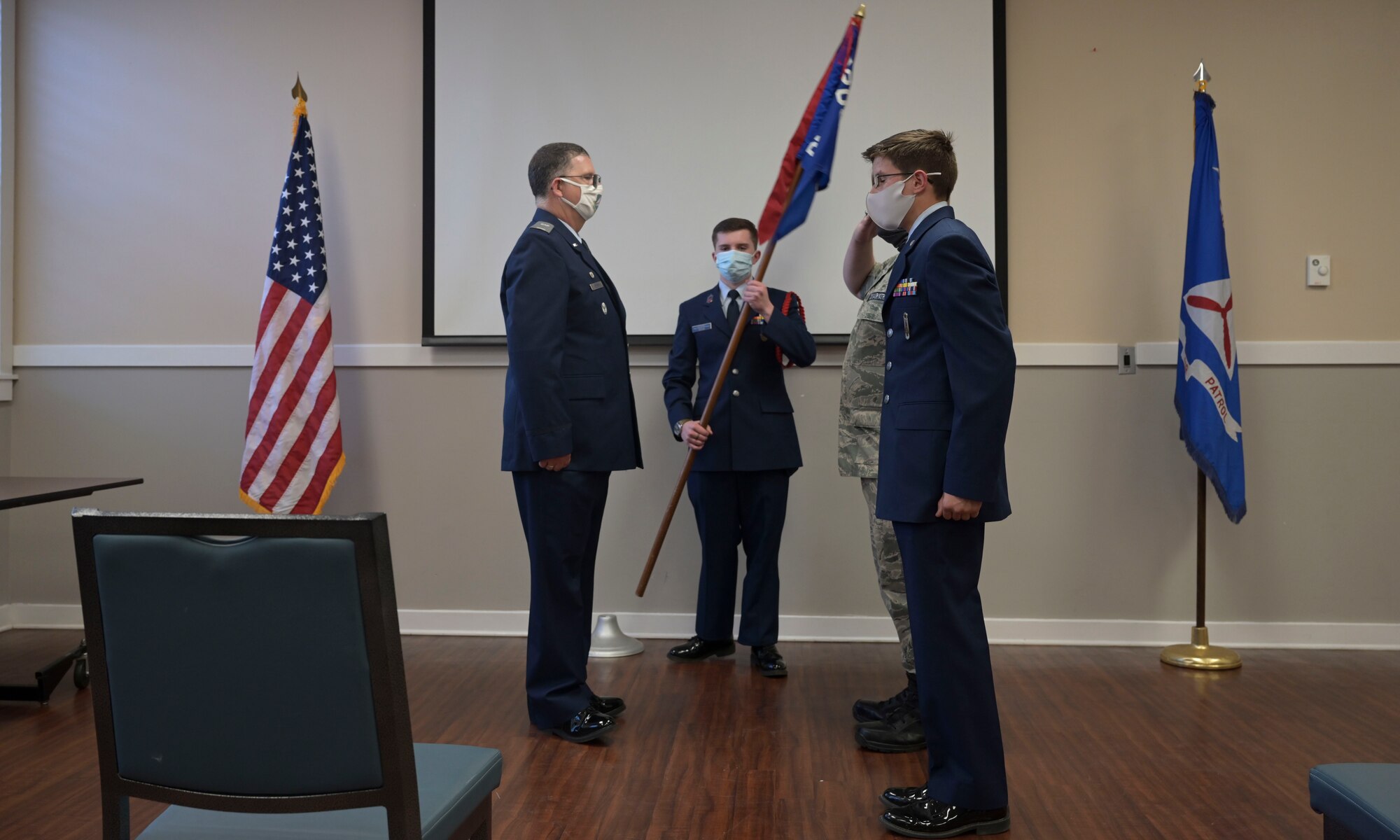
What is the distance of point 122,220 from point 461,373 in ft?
4.99

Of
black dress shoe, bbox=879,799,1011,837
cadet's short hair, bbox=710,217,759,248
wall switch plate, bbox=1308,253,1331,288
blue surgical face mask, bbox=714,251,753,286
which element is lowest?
black dress shoe, bbox=879,799,1011,837

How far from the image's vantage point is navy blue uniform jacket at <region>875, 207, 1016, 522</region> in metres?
1.92

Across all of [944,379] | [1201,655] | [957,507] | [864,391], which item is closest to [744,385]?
[864,391]

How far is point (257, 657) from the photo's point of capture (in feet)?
3.74

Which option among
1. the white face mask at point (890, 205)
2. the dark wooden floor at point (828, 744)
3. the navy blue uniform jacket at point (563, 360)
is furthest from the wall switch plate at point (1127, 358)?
the navy blue uniform jacket at point (563, 360)

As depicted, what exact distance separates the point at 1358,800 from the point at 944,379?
973 mm

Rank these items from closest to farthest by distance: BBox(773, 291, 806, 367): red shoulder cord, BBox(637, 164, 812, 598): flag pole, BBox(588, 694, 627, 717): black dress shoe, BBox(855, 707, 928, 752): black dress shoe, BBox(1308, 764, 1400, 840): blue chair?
BBox(1308, 764, 1400, 840): blue chair → BBox(855, 707, 928, 752): black dress shoe → BBox(588, 694, 627, 717): black dress shoe → BBox(637, 164, 812, 598): flag pole → BBox(773, 291, 806, 367): red shoulder cord

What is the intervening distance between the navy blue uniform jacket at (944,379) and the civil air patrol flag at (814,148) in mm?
846

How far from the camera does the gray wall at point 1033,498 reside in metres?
3.76

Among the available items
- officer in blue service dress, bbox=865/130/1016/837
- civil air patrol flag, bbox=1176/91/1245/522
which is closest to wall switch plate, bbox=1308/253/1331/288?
civil air patrol flag, bbox=1176/91/1245/522

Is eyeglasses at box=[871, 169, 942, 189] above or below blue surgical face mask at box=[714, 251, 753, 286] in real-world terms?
above

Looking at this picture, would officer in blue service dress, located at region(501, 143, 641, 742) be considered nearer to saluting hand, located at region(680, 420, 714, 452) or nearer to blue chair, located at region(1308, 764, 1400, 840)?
saluting hand, located at region(680, 420, 714, 452)

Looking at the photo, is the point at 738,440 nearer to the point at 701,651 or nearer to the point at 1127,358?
the point at 701,651

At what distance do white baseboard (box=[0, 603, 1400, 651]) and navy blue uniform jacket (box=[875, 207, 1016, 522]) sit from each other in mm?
1838
